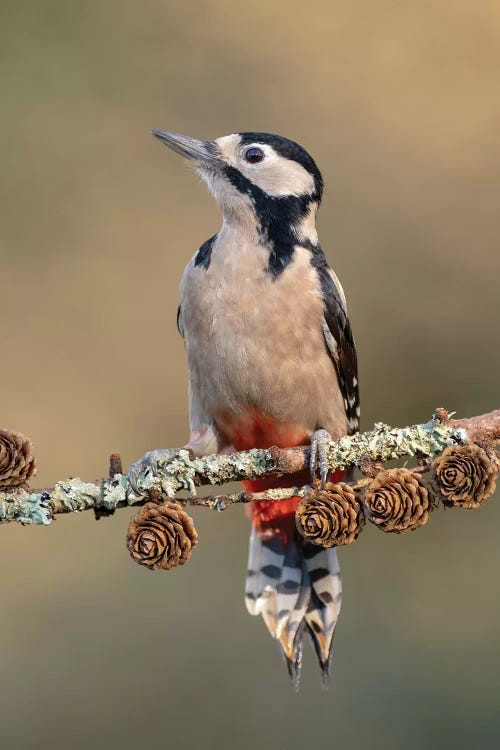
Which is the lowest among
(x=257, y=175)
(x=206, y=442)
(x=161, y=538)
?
(x=161, y=538)

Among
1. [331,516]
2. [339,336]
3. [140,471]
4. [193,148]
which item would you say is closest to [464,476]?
[331,516]

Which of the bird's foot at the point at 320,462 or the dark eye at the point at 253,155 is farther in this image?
the dark eye at the point at 253,155

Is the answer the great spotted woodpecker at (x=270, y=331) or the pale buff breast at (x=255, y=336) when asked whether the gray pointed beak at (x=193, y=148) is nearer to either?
the great spotted woodpecker at (x=270, y=331)

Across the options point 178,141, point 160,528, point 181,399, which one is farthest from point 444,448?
point 181,399

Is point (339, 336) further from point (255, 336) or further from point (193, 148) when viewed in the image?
point (193, 148)

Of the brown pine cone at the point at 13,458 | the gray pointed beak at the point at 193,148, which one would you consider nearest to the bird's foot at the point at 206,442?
the gray pointed beak at the point at 193,148

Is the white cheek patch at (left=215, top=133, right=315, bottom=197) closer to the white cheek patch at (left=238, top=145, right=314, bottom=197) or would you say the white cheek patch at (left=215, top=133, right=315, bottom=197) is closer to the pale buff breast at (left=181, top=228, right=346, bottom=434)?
the white cheek patch at (left=238, top=145, right=314, bottom=197)

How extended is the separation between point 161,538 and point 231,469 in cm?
50

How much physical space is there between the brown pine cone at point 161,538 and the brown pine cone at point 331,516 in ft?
0.99

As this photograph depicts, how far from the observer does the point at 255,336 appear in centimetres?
394

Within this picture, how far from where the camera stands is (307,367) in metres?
4.11

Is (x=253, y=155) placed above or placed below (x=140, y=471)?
above

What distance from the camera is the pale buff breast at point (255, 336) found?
3957 millimetres

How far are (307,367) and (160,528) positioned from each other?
1483mm
